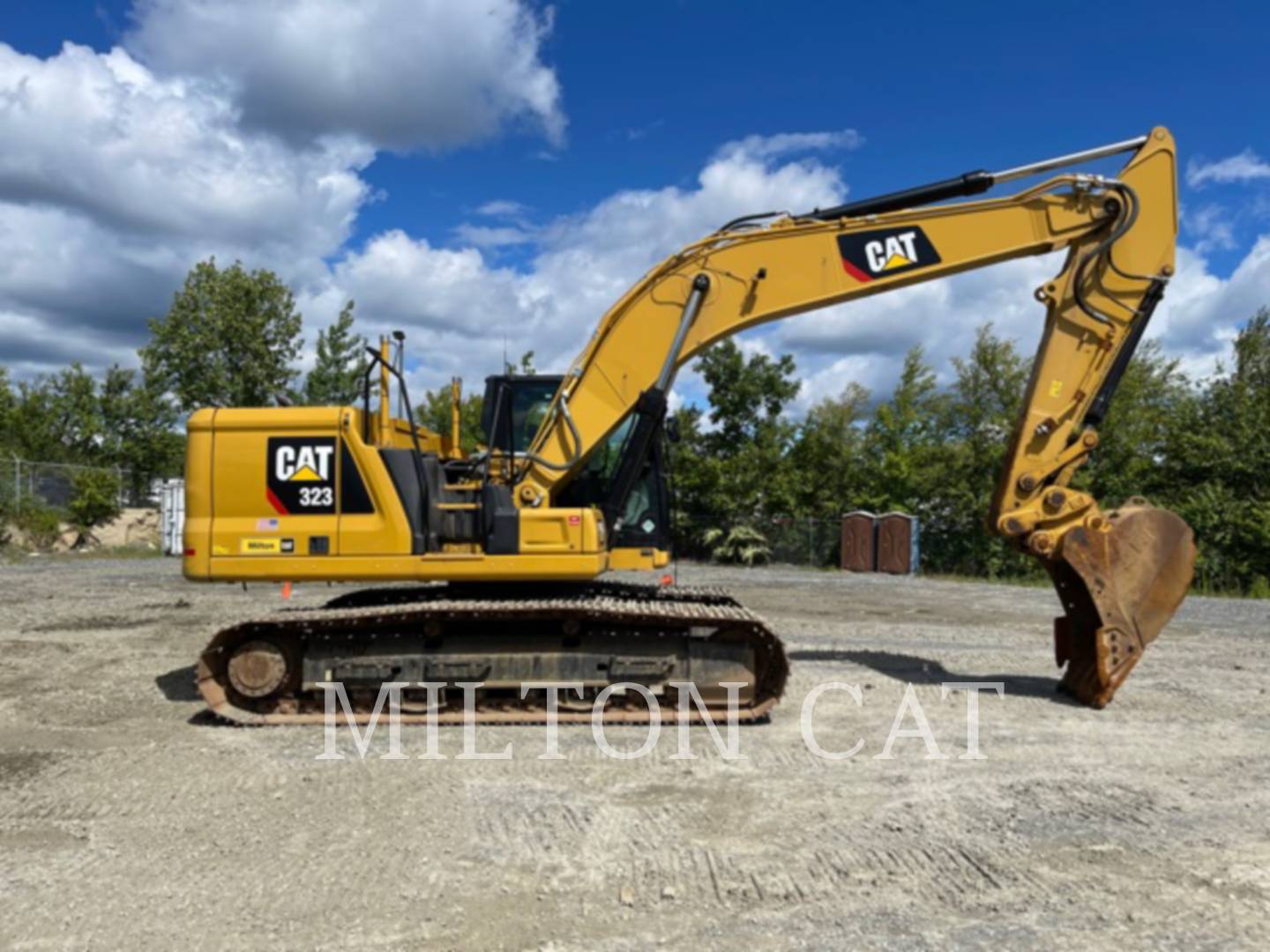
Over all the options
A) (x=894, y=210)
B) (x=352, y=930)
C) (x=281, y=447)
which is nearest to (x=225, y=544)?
(x=281, y=447)

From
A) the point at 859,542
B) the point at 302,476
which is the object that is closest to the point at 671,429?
the point at 302,476

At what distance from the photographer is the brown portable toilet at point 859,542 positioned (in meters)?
26.7

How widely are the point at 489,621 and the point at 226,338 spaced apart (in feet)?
94.4

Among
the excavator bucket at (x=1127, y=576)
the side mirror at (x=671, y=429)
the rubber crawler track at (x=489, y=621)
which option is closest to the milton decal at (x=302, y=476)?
the rubber crawler track at (x=489, y=621)

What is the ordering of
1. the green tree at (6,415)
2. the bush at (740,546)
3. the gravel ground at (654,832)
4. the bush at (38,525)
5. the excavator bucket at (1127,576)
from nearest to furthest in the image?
the gravel ground at (654,832) → the excavator bucket at (1127,576) → the bush at (38,525) → the bush at (740,546) → the green tree at (6,415)

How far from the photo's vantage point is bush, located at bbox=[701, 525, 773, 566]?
93.6ft

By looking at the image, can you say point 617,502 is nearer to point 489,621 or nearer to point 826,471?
point 489,621

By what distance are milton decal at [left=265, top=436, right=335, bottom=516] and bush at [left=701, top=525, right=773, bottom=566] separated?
856 inches

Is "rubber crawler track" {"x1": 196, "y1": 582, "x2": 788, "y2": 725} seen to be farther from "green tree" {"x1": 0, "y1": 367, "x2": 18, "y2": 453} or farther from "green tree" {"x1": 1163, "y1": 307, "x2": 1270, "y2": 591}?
"green tree" {"x1": 0, "y1": 367, "x2": 18, "y2": 453}

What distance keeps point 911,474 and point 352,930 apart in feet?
89.0

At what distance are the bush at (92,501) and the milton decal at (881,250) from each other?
2678 centimetres

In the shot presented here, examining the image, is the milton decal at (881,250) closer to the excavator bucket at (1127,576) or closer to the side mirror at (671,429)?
the side mirror at (671,429)

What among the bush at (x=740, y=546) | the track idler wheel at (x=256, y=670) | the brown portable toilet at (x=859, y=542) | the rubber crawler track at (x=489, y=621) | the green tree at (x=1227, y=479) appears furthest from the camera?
the bush at (x=740, y=546)

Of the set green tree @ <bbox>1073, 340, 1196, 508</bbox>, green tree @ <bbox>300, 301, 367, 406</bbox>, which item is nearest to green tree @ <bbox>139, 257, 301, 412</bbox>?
green tree @ <bbox>300, 301, 367, 406</bbox>
